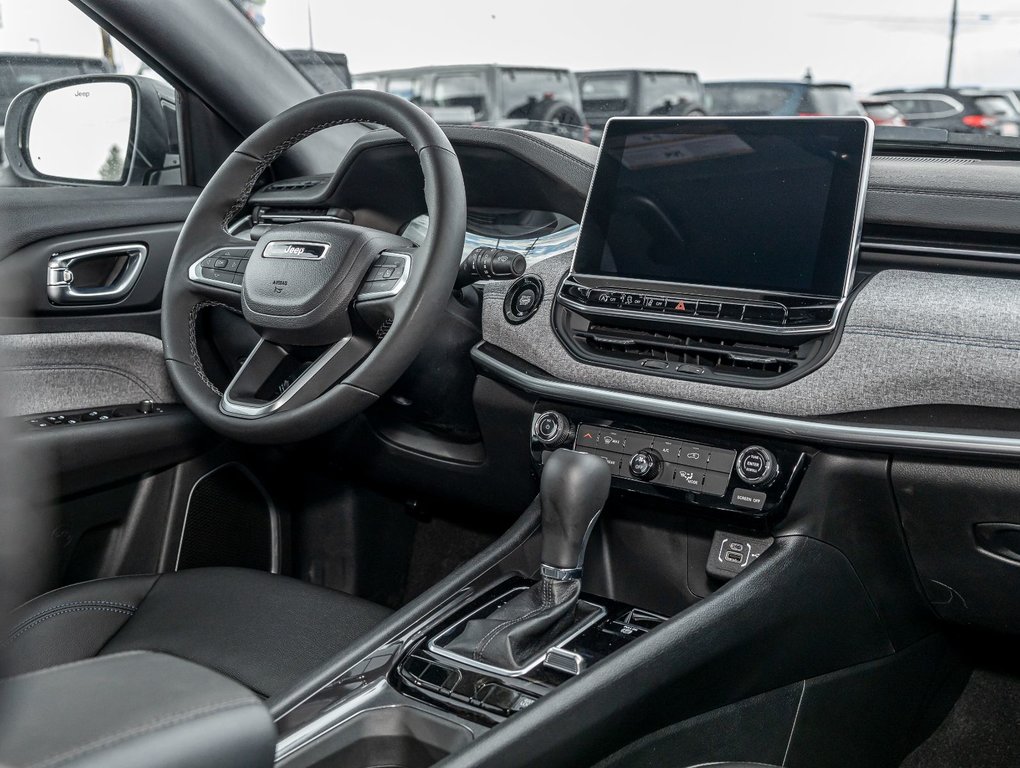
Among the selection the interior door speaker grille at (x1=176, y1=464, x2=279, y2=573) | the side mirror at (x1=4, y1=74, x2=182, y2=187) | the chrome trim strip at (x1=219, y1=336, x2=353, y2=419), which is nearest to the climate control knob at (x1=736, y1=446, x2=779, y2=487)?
the chrome trim strip at (x1=219, y1=336, x2=353, y2=419)

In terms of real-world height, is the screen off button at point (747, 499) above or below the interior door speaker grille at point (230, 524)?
above

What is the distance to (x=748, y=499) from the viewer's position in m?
1.40

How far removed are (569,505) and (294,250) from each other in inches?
21.1

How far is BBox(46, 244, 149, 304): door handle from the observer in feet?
5.87

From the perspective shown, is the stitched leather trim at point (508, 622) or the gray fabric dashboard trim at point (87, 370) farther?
the gray fabric dashboard trim at point (87, 370)

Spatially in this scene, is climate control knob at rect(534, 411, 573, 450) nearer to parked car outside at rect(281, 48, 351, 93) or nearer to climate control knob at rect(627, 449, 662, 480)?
climate control knob at rect(627, 449, 662, 480)

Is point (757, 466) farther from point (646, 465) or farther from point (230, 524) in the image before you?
point (230, 524)

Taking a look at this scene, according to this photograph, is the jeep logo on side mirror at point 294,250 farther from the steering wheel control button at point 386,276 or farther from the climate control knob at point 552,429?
the climate control knob at point 552,429

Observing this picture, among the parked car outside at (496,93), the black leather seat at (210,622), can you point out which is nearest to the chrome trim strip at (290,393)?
the black leather seat at (210,622)

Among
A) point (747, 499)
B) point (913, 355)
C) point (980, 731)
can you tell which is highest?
point (913, 355)

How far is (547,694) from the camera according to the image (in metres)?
1.20

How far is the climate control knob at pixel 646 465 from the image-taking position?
4.80 ft

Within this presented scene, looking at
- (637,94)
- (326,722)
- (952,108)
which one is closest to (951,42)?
(952,108)

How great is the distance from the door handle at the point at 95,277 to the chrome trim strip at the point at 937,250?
1.23 m
